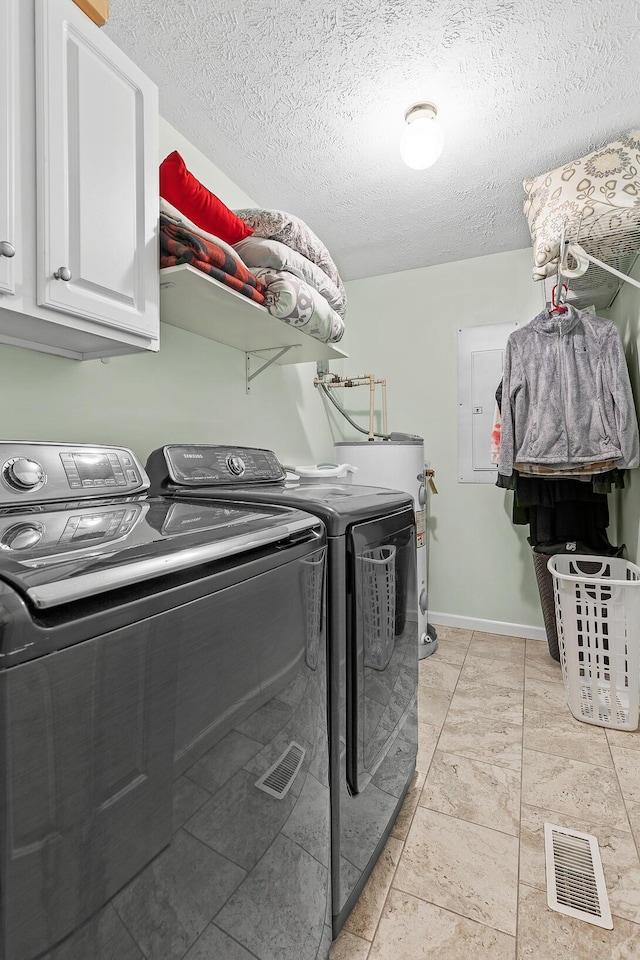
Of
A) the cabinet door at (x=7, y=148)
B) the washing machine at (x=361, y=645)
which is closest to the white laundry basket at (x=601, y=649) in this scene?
the washing machine at (x=361, y=645)

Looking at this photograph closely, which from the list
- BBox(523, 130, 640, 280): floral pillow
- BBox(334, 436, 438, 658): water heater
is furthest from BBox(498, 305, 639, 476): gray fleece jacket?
BBox(334, 436, 438, 658): water heater

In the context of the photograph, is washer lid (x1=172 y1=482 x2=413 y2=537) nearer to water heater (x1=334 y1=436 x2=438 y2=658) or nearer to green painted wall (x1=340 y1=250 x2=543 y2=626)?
water heater (x1=334 y1=436 x2=438 y2=658)

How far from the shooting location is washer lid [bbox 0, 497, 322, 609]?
0.53 metres

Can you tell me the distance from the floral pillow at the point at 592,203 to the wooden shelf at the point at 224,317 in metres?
1.06

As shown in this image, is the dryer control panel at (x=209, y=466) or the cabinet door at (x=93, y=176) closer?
the cabinet door at (x=93, y=176)

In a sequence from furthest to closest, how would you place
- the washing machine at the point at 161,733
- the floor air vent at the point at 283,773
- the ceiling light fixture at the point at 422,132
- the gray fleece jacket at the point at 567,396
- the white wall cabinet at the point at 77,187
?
1. the gray fleece jacket at the point at 567,396
2. the ceiling light fixture at the point at 422,132
3. the white wall cabinet at the point at 77,187
4. the floor air vent at the point at 283,773
5. the washing machine at the point at 161,733

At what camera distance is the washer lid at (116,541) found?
0.53 metres

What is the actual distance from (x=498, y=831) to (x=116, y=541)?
1.54 m

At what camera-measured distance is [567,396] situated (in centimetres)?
229

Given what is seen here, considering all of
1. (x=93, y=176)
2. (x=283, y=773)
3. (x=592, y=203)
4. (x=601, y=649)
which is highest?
(x=592, y=203)

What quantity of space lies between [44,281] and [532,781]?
2134mm

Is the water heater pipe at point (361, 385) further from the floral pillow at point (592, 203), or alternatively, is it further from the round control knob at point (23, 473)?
the round control knob at point (23, 473)

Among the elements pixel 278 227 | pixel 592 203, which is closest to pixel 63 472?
pixel 278 227

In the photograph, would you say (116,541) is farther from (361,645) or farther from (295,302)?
(295,302)
